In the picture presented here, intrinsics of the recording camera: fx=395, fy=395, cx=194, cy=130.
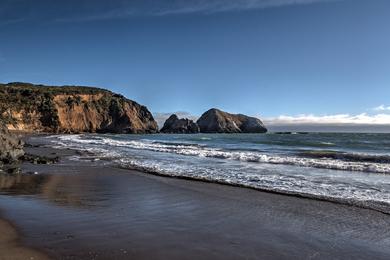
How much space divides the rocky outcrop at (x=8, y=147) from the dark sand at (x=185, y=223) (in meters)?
5.87

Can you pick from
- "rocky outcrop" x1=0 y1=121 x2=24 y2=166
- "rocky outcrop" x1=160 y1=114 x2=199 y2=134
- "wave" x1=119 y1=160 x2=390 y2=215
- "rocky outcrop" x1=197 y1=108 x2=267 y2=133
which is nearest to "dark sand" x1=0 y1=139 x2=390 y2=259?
"wave" x1=119 y1=160 x2=390 y2=215

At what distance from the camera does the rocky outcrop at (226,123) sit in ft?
515

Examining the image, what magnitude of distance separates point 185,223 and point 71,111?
110506 mm

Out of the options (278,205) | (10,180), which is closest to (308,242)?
(278,205)

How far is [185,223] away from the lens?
787cm

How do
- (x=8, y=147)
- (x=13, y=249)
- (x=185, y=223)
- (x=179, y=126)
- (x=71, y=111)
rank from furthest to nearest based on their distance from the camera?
(x=179, y=126) → (x=71, y=111) → (x=8, y=147) → (x=185, y=223) → (x=13, y=249)

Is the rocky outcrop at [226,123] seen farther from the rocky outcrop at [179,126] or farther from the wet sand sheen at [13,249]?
the wet sand sheen at [13,249]

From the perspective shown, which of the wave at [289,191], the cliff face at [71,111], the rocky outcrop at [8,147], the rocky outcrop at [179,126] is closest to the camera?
the wave at [289,191]

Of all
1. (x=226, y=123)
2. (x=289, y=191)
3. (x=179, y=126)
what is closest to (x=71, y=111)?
(x=179, y=126)

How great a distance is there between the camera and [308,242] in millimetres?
6680

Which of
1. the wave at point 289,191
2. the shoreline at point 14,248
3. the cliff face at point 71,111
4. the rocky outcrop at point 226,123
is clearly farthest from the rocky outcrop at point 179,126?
the shoreline at point 14,248

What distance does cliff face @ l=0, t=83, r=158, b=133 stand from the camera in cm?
9619

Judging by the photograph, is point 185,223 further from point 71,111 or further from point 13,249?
point 71,111

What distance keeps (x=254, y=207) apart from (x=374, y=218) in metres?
2.66
